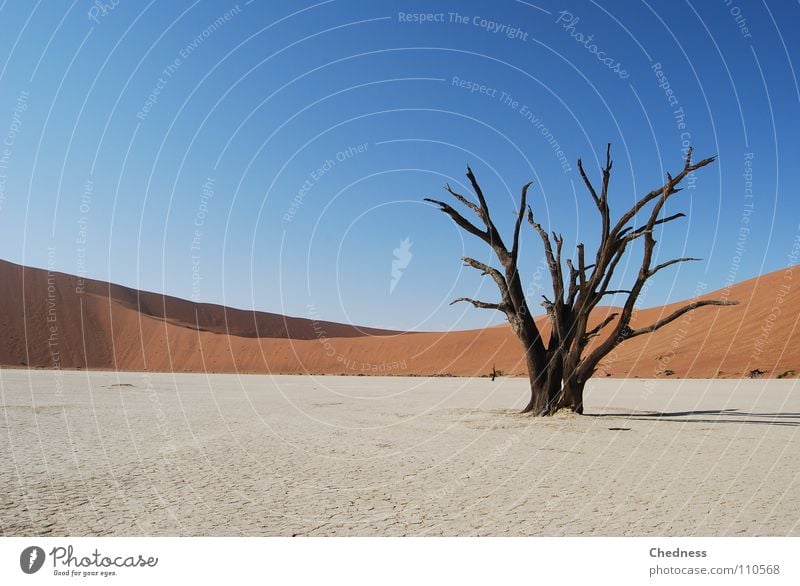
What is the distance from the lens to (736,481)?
8641mm

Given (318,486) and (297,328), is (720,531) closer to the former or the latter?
(318,486)

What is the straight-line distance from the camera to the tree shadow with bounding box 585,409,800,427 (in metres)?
16.5

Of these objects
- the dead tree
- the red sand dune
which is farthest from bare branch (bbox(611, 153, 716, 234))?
the red sand dune

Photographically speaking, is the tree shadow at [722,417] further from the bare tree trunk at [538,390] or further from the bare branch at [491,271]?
the bare branch at [491,271]

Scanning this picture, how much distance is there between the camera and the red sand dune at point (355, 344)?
1796 inches

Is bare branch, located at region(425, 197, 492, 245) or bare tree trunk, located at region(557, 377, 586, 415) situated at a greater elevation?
bare branch, located at region(425, 197, 492, 245)

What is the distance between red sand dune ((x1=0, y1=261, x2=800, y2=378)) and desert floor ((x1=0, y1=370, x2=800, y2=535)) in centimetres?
3014

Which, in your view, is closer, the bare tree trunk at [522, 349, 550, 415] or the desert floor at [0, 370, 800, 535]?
the desert floor at [0, 370, 800, 535]

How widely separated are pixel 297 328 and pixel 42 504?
10747 centimetres

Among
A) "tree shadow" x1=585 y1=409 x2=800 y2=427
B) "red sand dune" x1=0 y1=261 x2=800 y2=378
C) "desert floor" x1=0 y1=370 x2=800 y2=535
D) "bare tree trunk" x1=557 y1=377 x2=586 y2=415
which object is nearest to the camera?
"desert floor" x1=0 y1=370 x2=800 y2=535

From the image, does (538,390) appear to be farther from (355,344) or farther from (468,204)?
(355,344)

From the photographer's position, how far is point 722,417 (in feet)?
57.7

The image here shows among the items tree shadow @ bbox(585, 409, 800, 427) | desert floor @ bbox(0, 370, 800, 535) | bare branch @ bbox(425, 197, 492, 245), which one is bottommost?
tree shadow @ bbox(585, 409, 800, 427)

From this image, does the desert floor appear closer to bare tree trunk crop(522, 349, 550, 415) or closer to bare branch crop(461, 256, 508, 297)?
bare tree trunk crop(522, 349, 550, 415)
